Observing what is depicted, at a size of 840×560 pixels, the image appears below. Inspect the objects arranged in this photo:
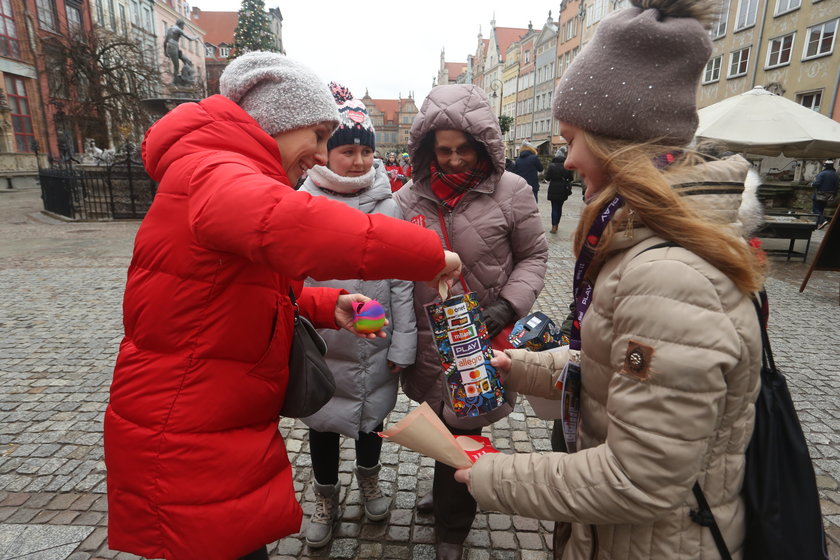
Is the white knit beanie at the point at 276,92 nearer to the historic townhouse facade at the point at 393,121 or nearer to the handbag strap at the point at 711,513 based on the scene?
the handbag strap at the point at 711,513

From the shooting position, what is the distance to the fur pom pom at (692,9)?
1176 mm

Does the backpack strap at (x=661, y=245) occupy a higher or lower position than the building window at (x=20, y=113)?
lower

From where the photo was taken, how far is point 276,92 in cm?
145

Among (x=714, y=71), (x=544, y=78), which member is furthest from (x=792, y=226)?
(x=544, y=78)

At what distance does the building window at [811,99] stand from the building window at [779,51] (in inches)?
73.4

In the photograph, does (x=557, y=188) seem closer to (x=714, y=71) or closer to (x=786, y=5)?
(x=786, y=5)

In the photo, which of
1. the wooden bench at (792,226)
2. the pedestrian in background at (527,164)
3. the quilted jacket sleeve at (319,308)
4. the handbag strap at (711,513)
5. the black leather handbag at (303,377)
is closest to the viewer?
the handbag strap at (711,513)

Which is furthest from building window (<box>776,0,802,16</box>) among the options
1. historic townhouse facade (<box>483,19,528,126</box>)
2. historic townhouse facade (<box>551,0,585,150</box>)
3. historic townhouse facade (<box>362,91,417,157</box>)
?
historic townhouse facade (<box>362,91,417,157</box>)

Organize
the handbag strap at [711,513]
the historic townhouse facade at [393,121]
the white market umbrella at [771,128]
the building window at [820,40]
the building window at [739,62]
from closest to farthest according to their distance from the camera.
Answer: the handbag strap at [711,513]
the white market umbrella at [771,128]
the building window at [820,40]
the building window at [739,62]
the historic townhouse facade at [393,121]

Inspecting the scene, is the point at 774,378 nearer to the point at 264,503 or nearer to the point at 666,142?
the point at 666,142

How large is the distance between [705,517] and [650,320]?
0.49 meters

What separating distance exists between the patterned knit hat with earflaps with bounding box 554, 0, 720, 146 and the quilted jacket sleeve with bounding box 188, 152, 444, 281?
0.62 m

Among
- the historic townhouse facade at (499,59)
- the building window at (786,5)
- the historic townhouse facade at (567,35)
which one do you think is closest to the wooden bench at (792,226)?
the building window at (786,5)

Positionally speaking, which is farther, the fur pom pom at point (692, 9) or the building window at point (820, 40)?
the building window at point (820, 40)
